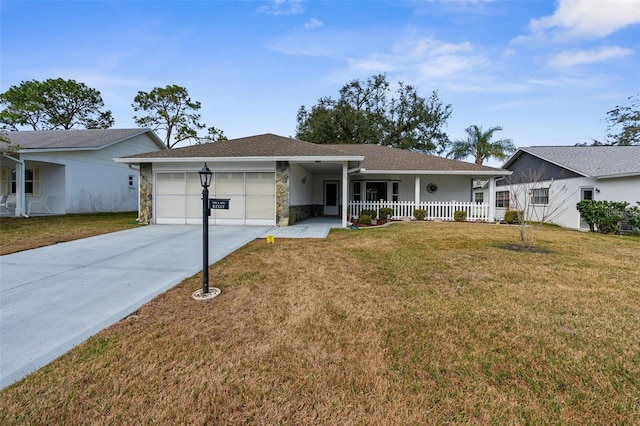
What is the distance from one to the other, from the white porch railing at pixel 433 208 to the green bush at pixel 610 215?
3671 millimetres

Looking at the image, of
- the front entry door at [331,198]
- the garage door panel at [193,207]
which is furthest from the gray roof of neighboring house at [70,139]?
the front entry door at [331,198]

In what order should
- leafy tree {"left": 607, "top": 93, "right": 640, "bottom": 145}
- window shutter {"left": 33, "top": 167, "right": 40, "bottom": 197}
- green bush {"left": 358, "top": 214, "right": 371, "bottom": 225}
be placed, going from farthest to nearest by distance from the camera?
leafy tree {"left": 607, "top": 93, "right": 640, "bottom": 145} < window shutter {"left": 33, "top": 167, "right": 40, "bottom": 197} < green bush {"left": 358, "top": 214, "right": 371, "bottom": 225}

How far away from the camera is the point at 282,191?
10.1 meters

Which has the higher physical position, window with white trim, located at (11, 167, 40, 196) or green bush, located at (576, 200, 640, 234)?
window with white trim, located at (11, 167, 40, 196)

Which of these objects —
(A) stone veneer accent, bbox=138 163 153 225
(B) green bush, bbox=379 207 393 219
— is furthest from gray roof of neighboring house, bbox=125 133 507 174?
(B) green bush, bbox=379 207 393 219

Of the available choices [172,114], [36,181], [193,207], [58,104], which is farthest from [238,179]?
[58,104]

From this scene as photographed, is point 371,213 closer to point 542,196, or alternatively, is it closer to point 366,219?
point 366,219

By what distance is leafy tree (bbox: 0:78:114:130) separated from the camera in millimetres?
25500

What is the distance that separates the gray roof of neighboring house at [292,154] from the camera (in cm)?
980

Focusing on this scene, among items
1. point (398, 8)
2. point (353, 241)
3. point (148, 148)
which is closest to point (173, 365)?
point (353, 241)

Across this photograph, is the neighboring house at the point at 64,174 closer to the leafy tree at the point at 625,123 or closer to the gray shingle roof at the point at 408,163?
the gray shingle roof at the point at 408,163

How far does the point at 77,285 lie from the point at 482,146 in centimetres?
2400

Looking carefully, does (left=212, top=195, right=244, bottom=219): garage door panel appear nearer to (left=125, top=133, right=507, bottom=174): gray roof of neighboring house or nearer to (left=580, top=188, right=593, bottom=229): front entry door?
(left=125, top=133, right=507, bottom=174): gray roof of neighboring house

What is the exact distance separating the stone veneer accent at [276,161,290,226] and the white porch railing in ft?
13.6
